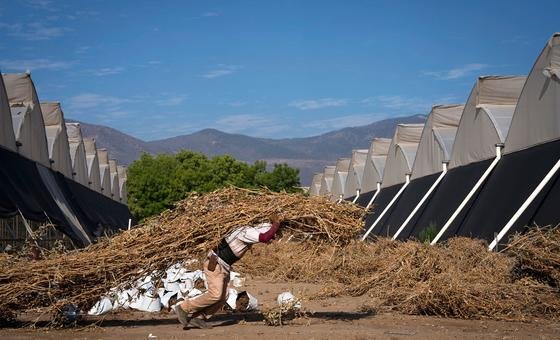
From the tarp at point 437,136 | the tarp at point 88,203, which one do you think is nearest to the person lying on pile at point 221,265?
the tarp at point 437,136

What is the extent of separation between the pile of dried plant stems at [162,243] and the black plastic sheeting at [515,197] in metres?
6.39

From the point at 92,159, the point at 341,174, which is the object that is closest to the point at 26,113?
the point at 92,159

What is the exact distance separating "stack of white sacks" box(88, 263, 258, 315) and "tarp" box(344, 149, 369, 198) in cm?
3801

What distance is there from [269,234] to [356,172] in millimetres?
43199

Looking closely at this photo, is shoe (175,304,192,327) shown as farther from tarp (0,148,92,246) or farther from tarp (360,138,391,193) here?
tarp (360,138,391,193)

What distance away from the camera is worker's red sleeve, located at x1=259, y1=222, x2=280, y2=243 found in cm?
1047

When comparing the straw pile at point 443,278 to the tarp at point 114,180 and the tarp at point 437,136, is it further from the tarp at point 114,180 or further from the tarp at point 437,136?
the tarp at point 114,180

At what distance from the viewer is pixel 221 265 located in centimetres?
1071

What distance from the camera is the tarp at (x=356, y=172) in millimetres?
52969

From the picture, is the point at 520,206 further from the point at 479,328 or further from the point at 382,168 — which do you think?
the point at 382,168

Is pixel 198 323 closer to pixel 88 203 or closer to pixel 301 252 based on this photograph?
pixel 301 252

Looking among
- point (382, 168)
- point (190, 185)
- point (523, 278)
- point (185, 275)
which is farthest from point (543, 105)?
point (190, 185)

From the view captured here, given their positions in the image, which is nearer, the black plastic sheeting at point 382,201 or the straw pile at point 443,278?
the straw pile at point 443,278

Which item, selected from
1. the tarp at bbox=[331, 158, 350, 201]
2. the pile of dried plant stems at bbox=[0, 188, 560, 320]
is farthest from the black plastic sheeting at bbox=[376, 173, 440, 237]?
the tarp at bbox=[331, 158, 350, 201]
